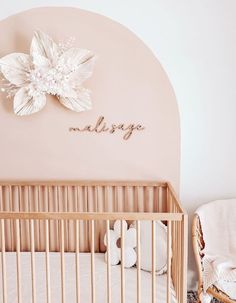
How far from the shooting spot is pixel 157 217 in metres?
1.85

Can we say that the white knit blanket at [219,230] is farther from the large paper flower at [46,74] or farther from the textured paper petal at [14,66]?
the textured paper petal at [14,66]

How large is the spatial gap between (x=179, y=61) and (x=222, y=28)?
337 millimetres

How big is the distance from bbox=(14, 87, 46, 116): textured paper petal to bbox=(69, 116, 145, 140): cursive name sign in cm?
25

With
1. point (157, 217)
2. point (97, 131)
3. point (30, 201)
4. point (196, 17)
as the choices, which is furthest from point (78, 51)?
point (157, 217)

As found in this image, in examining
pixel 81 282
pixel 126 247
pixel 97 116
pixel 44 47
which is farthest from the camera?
pixel 97 116

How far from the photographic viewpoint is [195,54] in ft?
8.52

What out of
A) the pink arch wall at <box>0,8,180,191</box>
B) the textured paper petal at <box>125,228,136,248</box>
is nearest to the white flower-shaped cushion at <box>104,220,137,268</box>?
the textured paper petal at <box>125,228,136,248</box>

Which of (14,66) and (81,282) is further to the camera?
(14,66)

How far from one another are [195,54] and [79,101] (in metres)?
0.80

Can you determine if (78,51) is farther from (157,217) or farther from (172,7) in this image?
(157,217)

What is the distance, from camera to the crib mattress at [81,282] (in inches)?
81.1

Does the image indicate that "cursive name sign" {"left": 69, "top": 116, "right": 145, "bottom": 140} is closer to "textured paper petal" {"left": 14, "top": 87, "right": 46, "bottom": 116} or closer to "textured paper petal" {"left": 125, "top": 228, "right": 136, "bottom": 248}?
"textured paper petal" {"left": 14, "top": 87, "right": 46, "bottom": 116}

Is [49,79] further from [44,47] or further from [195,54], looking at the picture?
[195,54]

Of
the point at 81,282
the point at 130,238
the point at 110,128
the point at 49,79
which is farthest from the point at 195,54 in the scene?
the point at 81,282
